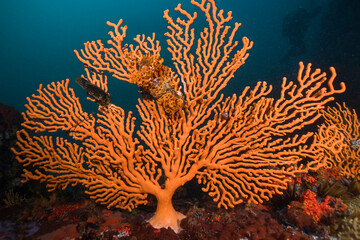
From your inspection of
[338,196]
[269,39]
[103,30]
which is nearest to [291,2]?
[269,39]

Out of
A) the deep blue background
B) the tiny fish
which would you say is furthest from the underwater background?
the tiny fish

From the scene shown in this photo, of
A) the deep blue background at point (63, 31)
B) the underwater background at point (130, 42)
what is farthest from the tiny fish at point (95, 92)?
the deep blue background at point (63, 31)

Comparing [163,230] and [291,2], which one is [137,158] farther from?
[291,2]

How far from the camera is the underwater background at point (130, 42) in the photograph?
409cm

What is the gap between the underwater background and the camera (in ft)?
13.4

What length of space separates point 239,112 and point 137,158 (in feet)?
7.19

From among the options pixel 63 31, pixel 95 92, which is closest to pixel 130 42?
pixel 63 31

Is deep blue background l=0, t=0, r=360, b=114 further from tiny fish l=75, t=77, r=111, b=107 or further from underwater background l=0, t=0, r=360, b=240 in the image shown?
tiny fish l=75, t=77, r=111, b=107

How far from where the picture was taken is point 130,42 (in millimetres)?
97125

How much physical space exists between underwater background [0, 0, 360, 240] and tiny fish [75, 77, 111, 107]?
253 cm

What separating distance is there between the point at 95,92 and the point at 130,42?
107 metres

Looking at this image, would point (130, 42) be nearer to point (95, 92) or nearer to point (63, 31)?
point (63, 31)

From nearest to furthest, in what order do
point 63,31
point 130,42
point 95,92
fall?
point 95,92
point 130,42
point 63,31

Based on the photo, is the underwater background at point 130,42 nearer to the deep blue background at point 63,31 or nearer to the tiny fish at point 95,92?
the deep blue background at point 63,31
